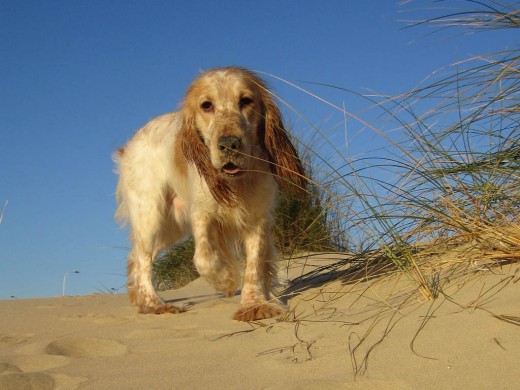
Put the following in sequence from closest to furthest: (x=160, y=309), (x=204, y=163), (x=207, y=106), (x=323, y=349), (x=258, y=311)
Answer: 1. (x=323, y=349)
2. (x=258, y=311)
3. (x=204, y=163)
4. (x=207, y=106)
5. (x=160, y=309)

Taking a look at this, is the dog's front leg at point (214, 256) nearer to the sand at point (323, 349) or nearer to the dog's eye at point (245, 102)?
the dog's eye at point (245, 102)

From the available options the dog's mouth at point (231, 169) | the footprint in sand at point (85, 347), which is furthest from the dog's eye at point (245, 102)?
the footprint in sand at point (85, 347)

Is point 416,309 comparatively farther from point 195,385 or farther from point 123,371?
point 123,371

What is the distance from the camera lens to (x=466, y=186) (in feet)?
12.0

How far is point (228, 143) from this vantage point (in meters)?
4.37

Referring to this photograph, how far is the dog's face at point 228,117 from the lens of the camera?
4.44 m

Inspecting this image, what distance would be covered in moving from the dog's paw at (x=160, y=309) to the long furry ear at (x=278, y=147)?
4.04 feet

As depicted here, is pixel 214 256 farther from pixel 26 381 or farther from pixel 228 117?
pixel 26 381

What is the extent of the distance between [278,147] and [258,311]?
1306 millimetres

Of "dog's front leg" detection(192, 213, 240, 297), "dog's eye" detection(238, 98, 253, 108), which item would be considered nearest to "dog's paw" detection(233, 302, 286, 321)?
"dog's front leg" detection(192, 213, 240, 297)

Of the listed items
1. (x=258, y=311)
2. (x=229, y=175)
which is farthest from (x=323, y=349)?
(x=229, y=175)

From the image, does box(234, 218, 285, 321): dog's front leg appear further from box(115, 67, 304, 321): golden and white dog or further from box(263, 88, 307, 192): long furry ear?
box(263, 88, 307, 192): long furry ear

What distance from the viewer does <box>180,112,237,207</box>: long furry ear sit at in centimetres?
473

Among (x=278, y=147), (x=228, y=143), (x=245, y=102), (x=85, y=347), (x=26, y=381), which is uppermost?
(x=245, y=102)
